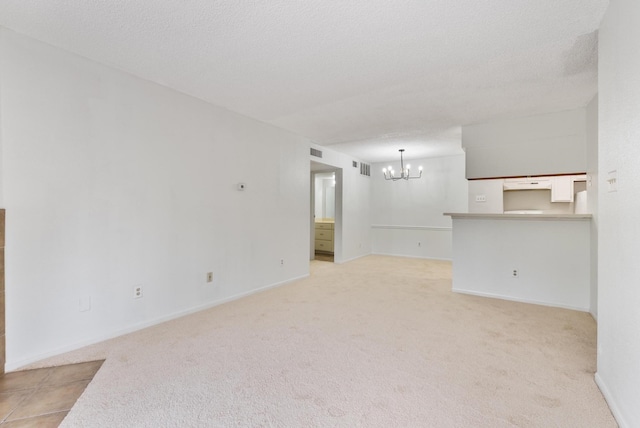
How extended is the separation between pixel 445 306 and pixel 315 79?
296cm

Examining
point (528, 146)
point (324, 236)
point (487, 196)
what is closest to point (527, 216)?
point (528, 146)

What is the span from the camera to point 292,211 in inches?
188

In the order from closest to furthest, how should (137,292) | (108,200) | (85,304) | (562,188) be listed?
1. (85,304)
2. (108,200)
3. (137,292)
4. (562,188)

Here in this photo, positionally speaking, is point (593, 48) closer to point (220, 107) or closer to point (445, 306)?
point (445, 306)

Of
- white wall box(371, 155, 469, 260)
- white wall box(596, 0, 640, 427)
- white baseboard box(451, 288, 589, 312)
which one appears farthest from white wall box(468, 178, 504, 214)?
white wall box(596, 0, 640, 427)

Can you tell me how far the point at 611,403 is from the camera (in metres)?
1.70

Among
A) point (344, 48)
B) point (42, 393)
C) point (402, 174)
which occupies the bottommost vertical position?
point (42, 393)

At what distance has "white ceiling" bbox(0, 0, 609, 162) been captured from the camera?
1.88 metres

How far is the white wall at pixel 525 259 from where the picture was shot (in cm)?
352

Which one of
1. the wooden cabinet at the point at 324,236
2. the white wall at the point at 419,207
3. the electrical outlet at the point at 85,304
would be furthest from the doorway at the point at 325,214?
the electrical outlet at the point at 85,304

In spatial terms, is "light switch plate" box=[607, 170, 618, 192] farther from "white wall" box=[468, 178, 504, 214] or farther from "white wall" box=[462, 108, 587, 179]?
"white wall" box=[468, 178, 504, 214]

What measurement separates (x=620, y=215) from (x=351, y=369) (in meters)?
1.88

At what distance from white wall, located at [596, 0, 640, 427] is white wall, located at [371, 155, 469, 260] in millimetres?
4833

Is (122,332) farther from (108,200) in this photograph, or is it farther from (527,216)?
(527,216)
